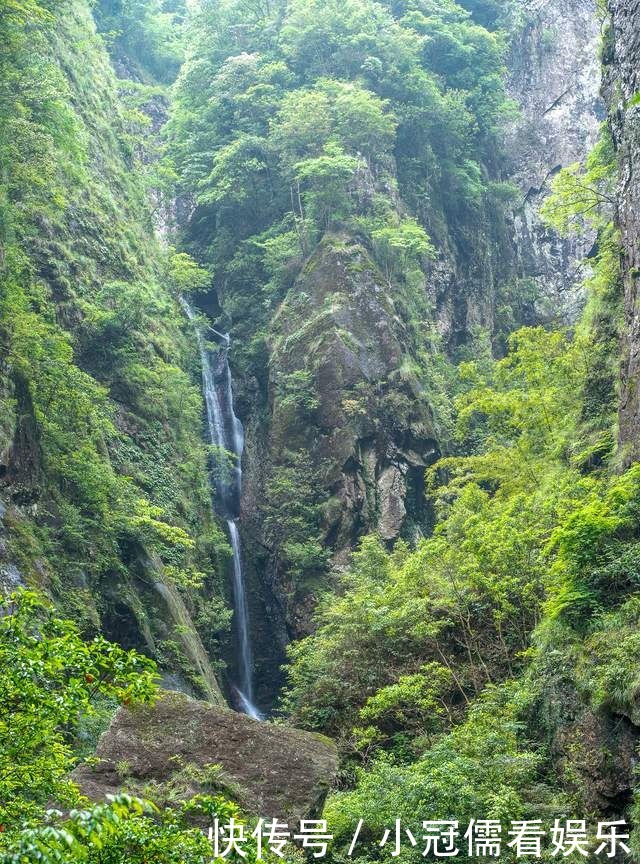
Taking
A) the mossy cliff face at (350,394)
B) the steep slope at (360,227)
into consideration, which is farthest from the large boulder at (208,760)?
the mossy cliff face at (350,394)

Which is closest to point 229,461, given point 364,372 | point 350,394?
point 350,394

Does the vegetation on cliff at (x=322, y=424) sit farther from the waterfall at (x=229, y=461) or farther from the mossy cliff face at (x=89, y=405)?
the waterfall at (x=229, y=461)

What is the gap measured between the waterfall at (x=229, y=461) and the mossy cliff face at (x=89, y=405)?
5.36ft

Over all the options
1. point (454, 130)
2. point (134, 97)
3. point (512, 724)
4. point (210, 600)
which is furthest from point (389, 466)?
point (134, 97)

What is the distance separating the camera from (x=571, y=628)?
33.3ft

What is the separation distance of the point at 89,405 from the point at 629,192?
10623 mm

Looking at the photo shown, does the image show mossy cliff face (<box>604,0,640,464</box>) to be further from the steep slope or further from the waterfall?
the waterfall

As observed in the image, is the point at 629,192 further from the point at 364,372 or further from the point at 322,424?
the point at 322,424

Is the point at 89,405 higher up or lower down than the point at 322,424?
lower down

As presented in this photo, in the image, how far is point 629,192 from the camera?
1498 centimetres

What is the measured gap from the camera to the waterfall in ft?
74.8

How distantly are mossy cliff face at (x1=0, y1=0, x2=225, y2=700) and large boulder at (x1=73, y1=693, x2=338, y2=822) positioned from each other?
15.0ft

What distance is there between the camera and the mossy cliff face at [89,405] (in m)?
14.5

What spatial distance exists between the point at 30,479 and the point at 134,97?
24.9 m
